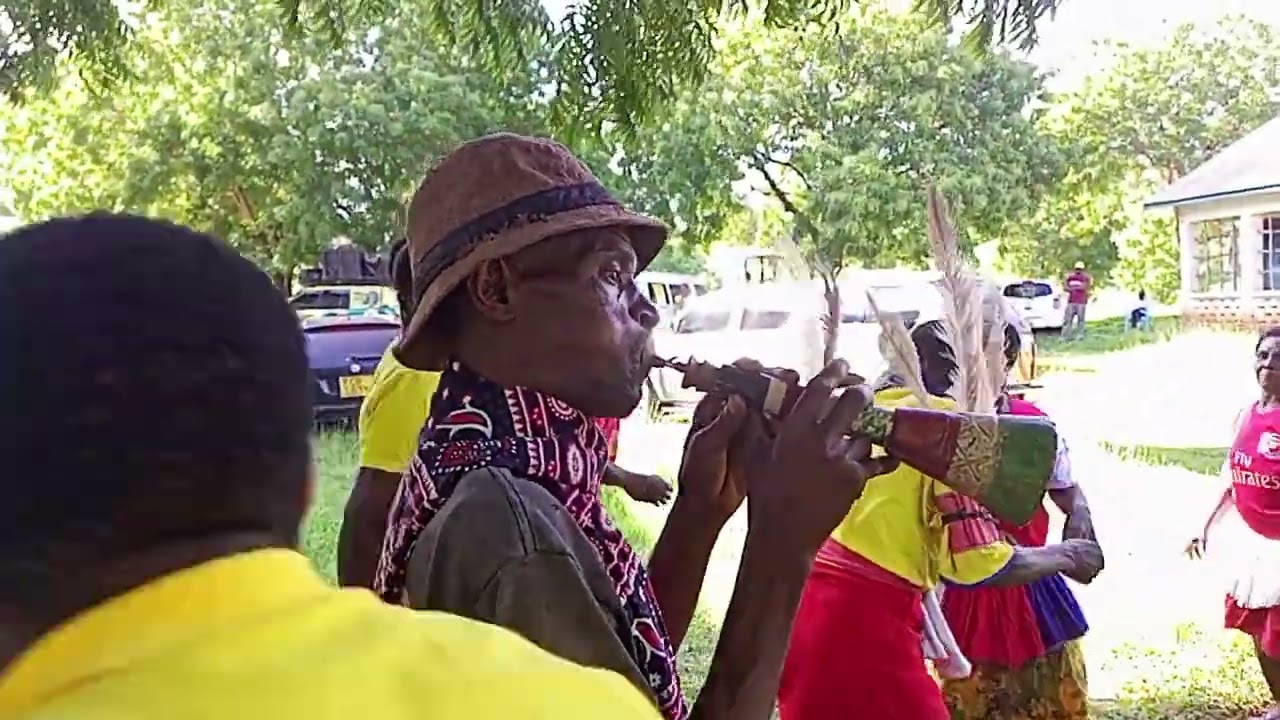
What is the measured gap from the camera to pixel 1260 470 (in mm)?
4633

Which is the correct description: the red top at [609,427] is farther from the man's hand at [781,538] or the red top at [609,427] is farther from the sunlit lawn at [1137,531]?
the sunlit lawn at [1137,531]

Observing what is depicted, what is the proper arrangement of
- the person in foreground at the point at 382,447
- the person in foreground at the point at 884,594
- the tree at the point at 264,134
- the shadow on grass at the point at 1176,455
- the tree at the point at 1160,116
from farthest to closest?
1. the tree at the point at 1160,116
2. the tree at the point at 264,134
3. the shadow on grass at the point at 1176,455
4. the person in foreground at the point at 382,447
5. the person in foreground at the point at 884,594

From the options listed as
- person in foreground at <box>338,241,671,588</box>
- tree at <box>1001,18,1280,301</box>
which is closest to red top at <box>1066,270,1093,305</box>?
tree at <box>1001,18,1280,301</box>

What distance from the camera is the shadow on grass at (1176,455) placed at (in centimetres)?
984

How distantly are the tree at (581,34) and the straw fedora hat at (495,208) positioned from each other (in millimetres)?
2077

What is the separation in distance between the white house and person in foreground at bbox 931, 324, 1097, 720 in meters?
17.5

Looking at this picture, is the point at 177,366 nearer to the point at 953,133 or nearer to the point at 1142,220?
the point at 953,133

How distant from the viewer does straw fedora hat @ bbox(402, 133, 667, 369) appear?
1495 millimetres

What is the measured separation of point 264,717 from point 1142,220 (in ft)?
97.7

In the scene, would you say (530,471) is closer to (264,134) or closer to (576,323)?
(576,323)

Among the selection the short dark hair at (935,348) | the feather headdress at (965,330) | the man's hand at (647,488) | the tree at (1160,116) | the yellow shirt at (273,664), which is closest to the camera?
the yellow shirt at (273,664)

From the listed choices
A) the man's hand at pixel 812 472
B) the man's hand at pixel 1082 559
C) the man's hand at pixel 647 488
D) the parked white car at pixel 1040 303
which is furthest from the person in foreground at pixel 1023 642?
the parked white car at pixel 1040 303

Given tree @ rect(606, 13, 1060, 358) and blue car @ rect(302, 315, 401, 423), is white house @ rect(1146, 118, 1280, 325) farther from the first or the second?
blue car @ rect(302, 315, 401, 423)

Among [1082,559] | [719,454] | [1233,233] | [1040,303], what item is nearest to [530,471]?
[719,454]
